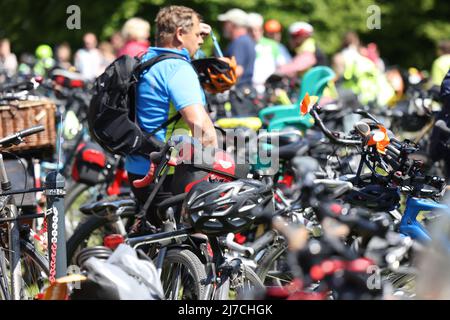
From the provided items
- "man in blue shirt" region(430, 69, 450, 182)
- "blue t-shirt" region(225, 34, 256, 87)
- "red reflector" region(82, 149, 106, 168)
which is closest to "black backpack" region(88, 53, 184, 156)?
"red reflector" region(82, 149, 106, 168)

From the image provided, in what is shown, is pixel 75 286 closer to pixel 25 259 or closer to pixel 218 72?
pixel 25 259

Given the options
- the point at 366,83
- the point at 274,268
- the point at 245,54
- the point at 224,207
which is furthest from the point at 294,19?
the point at 224,207

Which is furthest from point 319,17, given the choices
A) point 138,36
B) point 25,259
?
point 25,259

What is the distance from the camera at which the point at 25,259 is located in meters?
5.88

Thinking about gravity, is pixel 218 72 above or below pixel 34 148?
above

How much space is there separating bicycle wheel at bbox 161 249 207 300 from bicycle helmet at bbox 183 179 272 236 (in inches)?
13.9

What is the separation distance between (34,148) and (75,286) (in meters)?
2.68

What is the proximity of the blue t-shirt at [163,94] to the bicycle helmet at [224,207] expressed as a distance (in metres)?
1.20

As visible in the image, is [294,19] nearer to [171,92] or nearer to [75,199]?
[75,199]

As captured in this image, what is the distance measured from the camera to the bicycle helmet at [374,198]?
5398 millimetres

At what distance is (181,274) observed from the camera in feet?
17.5

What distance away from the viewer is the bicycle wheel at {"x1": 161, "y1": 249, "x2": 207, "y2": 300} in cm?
518

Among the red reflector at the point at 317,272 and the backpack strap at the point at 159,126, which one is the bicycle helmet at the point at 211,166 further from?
the red reflector at the point at 317,272

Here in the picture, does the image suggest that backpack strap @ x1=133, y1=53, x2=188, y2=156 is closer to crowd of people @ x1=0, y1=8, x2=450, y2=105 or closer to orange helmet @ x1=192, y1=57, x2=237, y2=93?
orange helmet @ x1=192, y1=57, x2=237, y2=93
